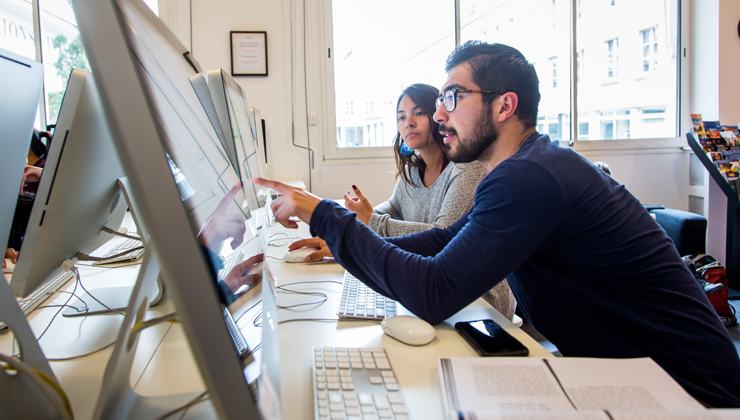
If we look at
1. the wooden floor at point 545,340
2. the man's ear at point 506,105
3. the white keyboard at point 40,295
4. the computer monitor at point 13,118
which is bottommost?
the wooden floor at point 545,340

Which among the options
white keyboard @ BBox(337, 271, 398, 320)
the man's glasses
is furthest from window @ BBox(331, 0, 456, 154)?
white keyboard @ BBox(337, 271, 398, 320)

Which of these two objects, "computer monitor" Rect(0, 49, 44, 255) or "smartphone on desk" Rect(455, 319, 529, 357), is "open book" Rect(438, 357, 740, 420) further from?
"computer monitor" Rect(0, 49, 44, 255)

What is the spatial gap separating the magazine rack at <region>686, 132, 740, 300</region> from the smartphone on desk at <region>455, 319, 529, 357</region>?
9.20 ft

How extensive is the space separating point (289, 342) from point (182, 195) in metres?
0.50

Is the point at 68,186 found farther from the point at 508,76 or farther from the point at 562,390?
the point at 508,76

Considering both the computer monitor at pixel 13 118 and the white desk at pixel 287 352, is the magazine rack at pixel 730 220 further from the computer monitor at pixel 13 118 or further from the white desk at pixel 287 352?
the computer monitor at pixel 13 118

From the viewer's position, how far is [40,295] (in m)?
0.95

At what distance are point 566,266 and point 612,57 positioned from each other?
3.17 metres

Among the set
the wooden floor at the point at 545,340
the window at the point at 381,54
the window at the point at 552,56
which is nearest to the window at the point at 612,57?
the window at the point at 552,56

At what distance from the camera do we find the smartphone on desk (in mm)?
675

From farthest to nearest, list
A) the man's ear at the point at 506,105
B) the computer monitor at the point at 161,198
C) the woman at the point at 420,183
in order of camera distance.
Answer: the woman at the point at 420,183, the man's ear at the point at 506,105, the computer monitor at the point at 161,198

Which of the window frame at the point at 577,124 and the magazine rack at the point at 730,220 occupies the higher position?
the window frame at the point at 577,124

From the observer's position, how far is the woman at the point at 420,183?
4.51 ft

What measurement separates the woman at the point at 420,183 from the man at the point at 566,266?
16.9 inches
